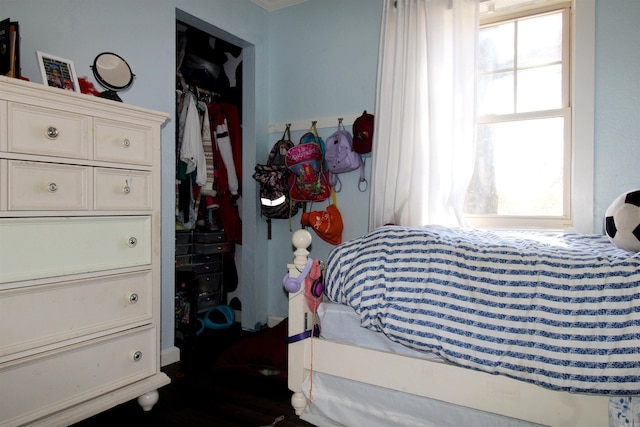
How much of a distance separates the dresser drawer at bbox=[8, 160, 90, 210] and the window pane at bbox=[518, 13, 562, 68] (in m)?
2.41

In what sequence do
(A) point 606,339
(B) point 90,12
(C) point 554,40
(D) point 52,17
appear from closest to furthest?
(A) point 606,339 → (D) point 52,17 → (B) point 90,12 → (C) point 554,40

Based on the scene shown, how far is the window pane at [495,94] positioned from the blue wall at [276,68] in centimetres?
45

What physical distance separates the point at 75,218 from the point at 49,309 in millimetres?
331

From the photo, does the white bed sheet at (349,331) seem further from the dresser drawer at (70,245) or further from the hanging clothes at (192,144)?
the hanging clothes at (192,144)

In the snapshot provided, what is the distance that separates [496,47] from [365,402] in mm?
2197

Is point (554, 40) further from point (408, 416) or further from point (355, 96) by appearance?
point (408, 416)

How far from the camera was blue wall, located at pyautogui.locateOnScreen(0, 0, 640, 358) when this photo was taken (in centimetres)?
198

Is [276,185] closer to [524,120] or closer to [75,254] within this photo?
[75,254]

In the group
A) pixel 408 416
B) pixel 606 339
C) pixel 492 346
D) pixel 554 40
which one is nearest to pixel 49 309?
pixel 408 416

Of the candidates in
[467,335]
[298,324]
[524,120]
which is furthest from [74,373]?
[524,120]

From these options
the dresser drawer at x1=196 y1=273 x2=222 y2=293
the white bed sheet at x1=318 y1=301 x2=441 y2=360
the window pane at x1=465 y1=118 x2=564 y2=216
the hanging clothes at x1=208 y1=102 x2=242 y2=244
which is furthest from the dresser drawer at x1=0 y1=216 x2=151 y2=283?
the window pane at x1=465 y1=118 x2=564 y2=216

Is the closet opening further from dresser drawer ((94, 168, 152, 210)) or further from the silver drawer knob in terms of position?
the silver drawer knob

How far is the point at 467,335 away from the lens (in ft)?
3.91

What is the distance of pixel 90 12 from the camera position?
6.53 feet
